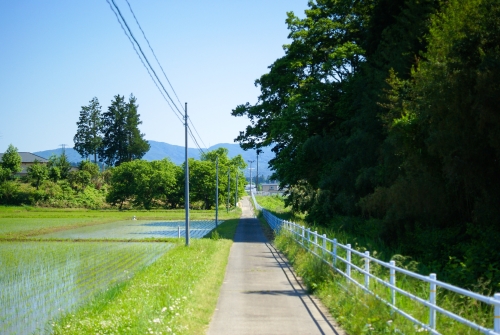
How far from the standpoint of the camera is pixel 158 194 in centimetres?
10812

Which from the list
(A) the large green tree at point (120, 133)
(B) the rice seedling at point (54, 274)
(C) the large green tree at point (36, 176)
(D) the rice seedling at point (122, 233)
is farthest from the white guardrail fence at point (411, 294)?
(A) the large green tree at point (120, 133)

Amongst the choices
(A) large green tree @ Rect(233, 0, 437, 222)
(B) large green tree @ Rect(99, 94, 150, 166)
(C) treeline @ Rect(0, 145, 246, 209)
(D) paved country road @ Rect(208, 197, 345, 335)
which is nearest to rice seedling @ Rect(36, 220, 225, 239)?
(A) large green tree @ Rect(233, 0, 437, 222)

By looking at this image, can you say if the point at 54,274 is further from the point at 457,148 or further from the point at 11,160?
the point at 11,160

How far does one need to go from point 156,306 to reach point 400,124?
13.5 m

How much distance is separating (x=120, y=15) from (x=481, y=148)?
1071 centimetres

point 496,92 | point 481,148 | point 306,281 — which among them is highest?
point 496,92

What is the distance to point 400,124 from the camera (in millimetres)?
22656

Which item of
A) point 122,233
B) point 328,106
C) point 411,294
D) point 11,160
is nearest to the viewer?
point 411,294

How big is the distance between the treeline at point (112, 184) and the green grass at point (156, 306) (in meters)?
79.7

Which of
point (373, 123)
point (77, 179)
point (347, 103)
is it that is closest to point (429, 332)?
point (373, 123)

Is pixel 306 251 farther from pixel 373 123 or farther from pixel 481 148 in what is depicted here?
pixel 373 123

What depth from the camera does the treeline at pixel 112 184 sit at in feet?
315

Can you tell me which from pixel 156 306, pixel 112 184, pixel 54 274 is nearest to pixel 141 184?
pixel 112 184

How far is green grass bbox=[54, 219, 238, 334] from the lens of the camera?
10383 millimetres
